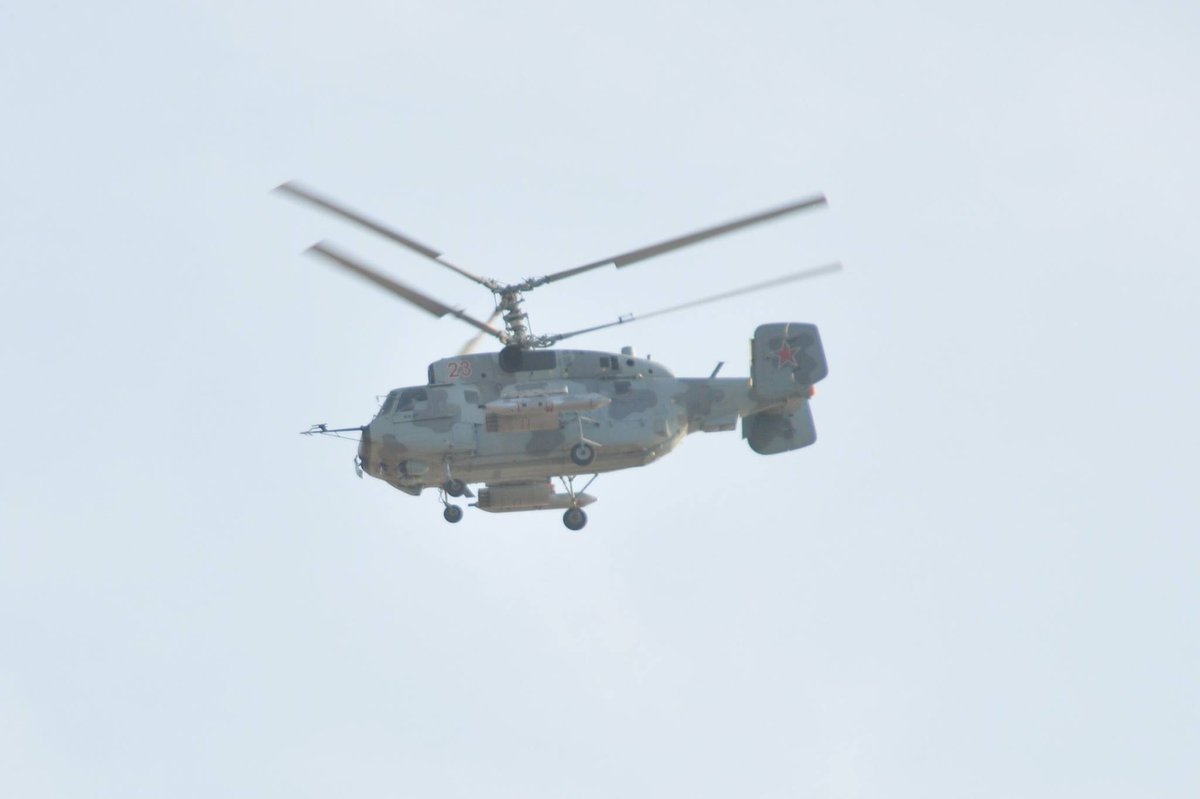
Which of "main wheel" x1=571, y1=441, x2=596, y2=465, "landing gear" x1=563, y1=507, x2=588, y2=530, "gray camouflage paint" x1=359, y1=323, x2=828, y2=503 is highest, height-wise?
"gray camouflage paint" x1=359, y1=323, x2=828, y2=503

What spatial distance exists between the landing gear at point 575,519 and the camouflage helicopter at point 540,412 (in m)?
0.02

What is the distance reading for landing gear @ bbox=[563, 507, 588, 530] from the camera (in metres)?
34.8

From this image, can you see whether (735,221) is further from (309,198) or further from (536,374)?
(309,198)

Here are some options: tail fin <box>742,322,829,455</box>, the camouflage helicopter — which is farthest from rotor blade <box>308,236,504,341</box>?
tail fin <box>742,322,829,455</box>

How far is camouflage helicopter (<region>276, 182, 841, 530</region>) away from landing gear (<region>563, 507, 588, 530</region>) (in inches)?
0.6

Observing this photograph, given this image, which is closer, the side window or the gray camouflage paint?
the gray camouflage paint

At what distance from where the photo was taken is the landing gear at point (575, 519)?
34812 millimetres

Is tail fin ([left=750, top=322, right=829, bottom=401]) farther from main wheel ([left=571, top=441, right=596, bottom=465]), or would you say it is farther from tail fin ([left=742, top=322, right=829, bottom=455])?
main wheel ([left=571, top=441, right=596, bottom=465])

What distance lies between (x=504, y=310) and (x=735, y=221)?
13.6 ft

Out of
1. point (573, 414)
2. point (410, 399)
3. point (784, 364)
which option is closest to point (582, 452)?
point (573, 414)

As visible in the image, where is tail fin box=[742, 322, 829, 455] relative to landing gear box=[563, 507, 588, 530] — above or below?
above

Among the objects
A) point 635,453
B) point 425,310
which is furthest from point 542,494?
point 425,310

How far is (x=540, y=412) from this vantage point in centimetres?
3366

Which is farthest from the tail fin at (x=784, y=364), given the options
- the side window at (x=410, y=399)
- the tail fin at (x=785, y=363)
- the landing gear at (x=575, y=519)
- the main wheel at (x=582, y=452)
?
the side window at (x=410, y=399)
